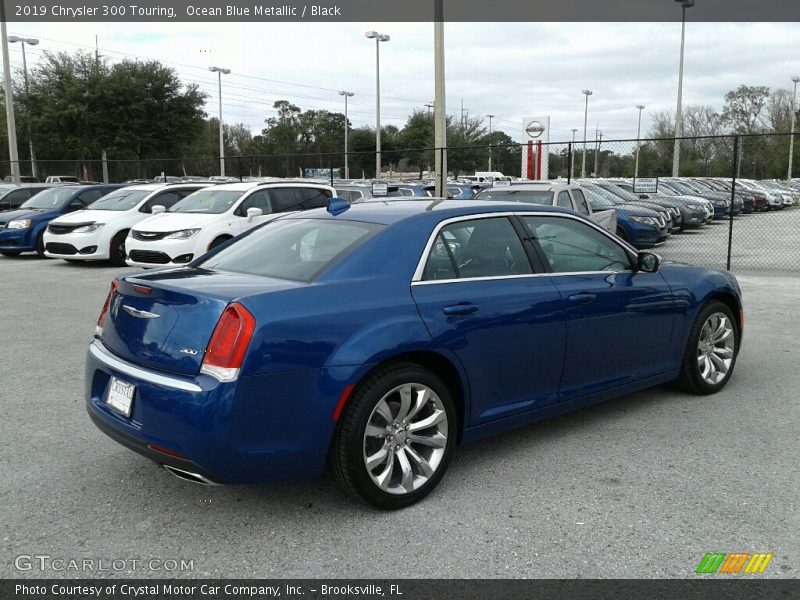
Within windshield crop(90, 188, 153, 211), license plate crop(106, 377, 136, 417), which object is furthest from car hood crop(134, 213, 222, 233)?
license plate crop(106, 377, 136, 417)

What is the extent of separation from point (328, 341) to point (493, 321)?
106 centimetres

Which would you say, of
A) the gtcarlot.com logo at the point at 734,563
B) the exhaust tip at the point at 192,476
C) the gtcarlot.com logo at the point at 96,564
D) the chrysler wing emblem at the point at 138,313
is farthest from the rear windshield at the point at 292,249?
the gtcarlot.com logo at the point at 734,563

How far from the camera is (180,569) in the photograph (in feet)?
10.5

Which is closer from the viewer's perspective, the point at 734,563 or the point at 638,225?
the point at 734,563

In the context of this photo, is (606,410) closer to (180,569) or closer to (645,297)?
(645,297)

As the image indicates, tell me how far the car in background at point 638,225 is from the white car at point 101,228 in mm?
9443

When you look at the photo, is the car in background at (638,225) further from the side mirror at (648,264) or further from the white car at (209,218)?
the side mirror at (648,264)

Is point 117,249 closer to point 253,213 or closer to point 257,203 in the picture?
point 257,203

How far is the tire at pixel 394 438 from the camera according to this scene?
3.56 meters

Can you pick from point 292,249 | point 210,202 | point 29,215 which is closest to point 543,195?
point 210,202

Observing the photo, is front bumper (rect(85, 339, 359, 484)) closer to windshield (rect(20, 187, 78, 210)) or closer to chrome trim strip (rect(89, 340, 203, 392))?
chrome trim strip (rect(89, 340, 203, 392))

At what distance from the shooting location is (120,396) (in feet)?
12.0

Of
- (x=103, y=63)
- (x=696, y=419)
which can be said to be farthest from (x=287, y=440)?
(x=103, y=63)

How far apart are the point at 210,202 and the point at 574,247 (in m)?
10.1
